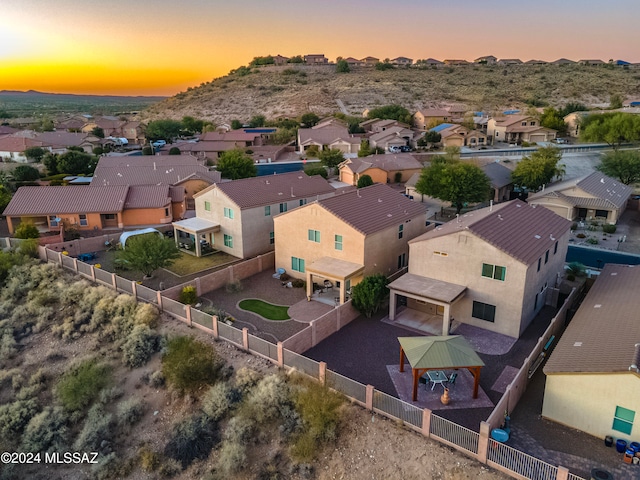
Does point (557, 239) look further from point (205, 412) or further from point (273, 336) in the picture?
point (205, 412)

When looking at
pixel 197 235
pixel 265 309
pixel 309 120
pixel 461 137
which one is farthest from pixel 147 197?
pixel 309 120

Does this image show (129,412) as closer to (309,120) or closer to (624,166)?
(624,166)

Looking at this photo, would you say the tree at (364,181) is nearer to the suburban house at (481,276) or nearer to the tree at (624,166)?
the tree at (624,166)

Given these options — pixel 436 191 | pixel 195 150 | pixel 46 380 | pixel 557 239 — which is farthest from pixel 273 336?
pixel 195 150

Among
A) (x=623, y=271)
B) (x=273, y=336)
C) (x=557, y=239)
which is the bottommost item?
(x=273, y=336)

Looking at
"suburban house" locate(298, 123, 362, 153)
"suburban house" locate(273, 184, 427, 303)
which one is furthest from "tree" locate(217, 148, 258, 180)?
"suburban house" locate(273, 184, 427, 303)

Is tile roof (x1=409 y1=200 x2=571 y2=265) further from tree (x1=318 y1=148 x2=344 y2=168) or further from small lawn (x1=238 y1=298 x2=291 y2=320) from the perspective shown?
tree (x1=318 y1=148 x2=344 y2=168)
